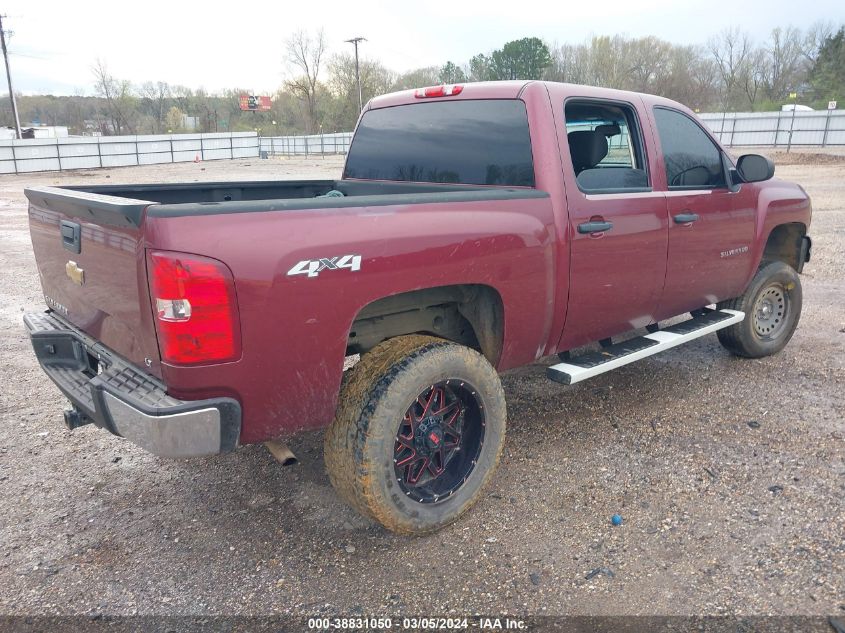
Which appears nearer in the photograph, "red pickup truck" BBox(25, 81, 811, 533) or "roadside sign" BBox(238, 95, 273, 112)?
"red pickup truck" BBox(25, 81, 811, 533)

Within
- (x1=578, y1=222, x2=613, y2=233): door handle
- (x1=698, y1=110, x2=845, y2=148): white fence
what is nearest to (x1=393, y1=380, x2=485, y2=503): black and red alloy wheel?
(x1=578, y1=222, x2=613, y2=233): door handle

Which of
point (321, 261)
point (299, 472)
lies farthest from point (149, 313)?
point (299, 472)

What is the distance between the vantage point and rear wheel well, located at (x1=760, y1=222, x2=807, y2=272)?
5.22 m

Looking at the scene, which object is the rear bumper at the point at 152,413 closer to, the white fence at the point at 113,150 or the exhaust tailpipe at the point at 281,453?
the exhaust tailpipe at the point at 281,453

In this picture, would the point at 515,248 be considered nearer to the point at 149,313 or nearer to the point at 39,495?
the point at 149,313

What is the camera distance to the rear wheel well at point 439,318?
2.96 meters

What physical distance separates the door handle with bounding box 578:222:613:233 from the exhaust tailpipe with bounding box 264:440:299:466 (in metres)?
1.86

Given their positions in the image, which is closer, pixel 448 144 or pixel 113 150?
pixel 448 144

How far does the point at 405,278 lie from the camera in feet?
8.90

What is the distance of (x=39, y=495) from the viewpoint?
3.39m

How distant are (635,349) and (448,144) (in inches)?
65.5

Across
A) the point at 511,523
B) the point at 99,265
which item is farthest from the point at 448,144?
the point at 511,523

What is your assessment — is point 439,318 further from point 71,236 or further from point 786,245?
point 786,245

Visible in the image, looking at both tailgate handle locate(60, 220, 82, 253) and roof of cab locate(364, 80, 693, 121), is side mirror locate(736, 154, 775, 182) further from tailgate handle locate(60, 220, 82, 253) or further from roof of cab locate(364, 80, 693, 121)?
tailgate handle locate(60, 220, 82, 253)
